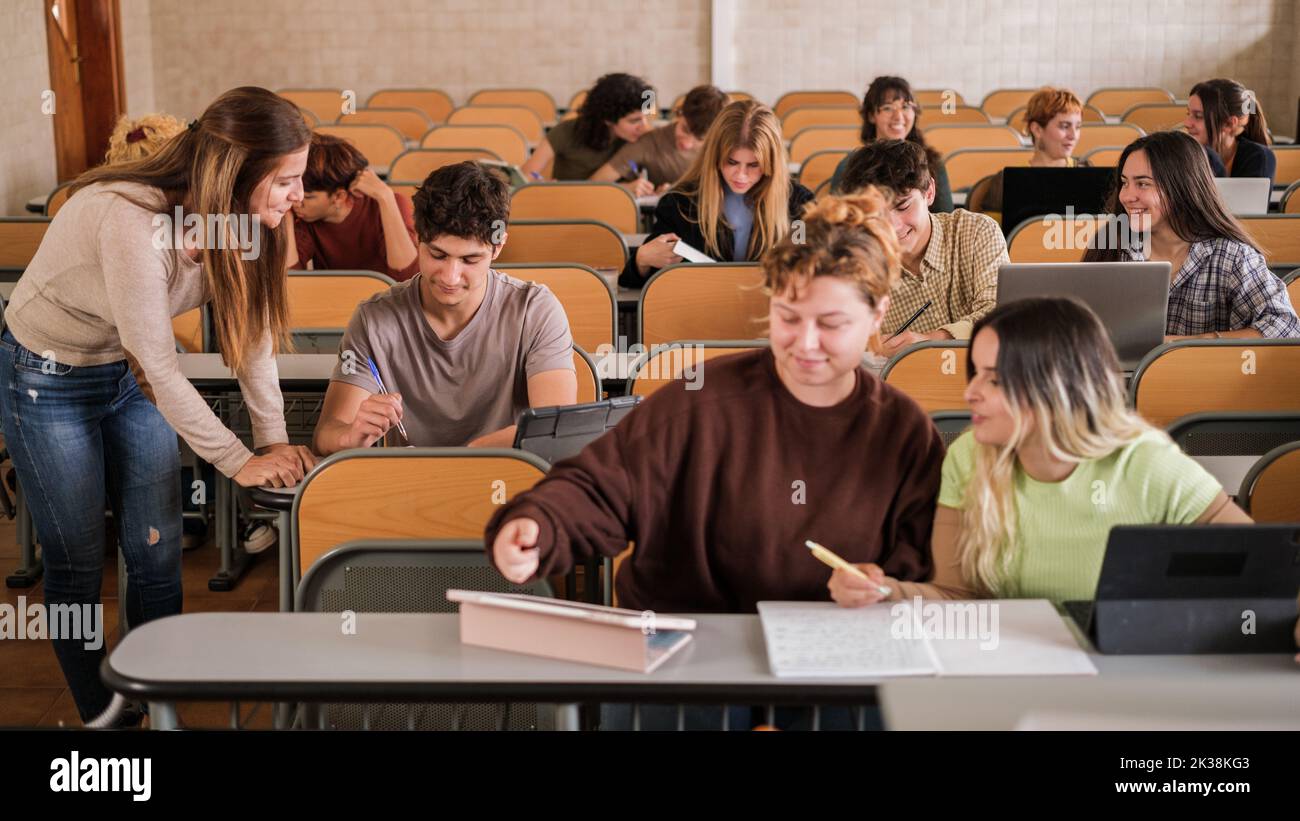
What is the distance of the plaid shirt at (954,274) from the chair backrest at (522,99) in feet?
20.6

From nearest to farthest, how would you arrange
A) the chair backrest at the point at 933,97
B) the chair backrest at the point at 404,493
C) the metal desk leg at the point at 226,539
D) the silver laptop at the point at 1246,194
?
the chair backrest at the point at 404,493 → the metal desk leg at the point at 226,539 → the silver laptop at the point at 1246,194 → the chair backrest at the point at 933,97

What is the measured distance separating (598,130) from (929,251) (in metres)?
2.93

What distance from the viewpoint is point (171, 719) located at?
1.75 metres

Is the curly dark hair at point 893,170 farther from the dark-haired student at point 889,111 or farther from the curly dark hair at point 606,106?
the curly dark hair at point 606,106

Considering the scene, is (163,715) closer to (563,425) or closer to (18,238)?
(563,425)

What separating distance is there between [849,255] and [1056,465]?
0.42 metres

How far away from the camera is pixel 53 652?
3.50 m

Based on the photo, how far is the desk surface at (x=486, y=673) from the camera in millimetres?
1655

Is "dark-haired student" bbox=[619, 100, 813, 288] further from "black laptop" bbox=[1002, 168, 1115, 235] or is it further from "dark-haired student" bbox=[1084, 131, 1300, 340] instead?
"dark-haired student" bbox=[1084, 131, 1300, 340]

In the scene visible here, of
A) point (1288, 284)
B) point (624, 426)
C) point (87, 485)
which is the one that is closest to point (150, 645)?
point (624, 426)

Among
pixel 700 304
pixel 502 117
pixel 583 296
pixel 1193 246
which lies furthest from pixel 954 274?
pixel 502 117

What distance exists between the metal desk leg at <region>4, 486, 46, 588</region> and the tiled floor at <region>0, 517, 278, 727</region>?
0.10 ft

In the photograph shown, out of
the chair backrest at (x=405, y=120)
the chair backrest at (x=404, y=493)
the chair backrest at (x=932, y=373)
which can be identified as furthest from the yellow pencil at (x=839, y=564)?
the chair backrest at (x=405, y=120)

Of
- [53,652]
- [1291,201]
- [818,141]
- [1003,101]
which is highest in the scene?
[1003,101]
